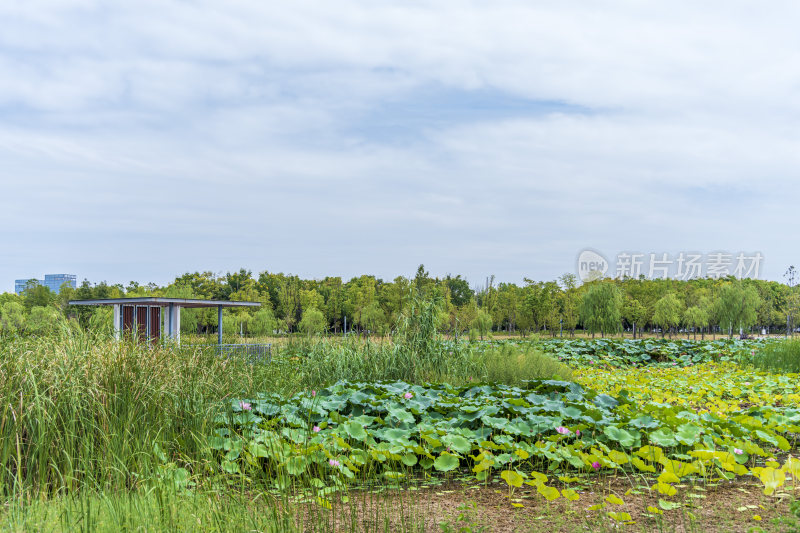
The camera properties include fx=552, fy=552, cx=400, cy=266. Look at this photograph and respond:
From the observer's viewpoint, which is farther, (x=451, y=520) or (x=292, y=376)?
(x=292, y=376)

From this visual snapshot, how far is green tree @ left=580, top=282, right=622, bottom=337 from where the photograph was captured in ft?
86.9

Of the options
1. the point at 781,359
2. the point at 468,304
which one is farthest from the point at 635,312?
the point at 781,359

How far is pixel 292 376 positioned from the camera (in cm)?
678

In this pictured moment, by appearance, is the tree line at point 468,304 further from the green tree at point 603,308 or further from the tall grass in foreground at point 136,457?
the tall grass in foreground at point 136,457

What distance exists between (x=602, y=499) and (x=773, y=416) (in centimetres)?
230

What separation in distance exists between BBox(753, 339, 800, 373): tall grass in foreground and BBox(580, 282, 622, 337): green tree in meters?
16.4

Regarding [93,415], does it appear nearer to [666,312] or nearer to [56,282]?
[666,312]

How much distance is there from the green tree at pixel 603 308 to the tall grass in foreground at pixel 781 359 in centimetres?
1642

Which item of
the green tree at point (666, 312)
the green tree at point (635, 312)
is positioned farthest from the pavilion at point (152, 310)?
the green tree at point (635, 312)

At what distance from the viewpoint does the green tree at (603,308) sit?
2650cm

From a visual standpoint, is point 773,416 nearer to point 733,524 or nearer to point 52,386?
point 733,524

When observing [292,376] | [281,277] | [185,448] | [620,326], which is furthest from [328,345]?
[281,277]

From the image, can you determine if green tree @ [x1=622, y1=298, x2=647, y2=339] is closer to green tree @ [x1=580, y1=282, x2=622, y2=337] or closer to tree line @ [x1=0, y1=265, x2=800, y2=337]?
tree line @ [x1=0, y1=265, x2=800, y2=337]

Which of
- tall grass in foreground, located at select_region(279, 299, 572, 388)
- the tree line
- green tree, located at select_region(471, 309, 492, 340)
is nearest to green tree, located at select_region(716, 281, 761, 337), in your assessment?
the tree line
